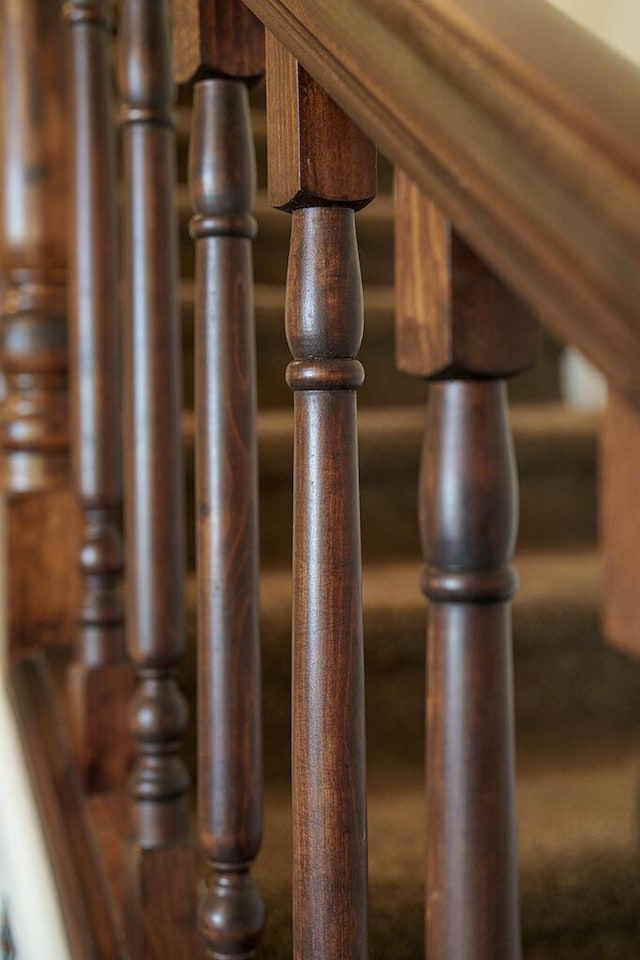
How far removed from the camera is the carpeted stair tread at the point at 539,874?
102cm

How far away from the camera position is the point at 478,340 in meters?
0.53

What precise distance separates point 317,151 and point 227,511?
11.3 inches

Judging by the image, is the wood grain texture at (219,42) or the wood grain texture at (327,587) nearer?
the wood grain texture at (327,587)

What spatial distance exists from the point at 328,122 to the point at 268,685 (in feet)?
2.62

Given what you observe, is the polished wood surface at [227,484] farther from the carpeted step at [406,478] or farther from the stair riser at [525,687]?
the carpeted step at [406,478]

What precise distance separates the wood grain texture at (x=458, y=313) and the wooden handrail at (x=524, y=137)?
0.12 ft

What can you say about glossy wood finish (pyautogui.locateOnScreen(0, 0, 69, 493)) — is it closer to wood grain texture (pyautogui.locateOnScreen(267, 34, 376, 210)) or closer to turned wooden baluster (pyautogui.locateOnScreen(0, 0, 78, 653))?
turned wooden baluster (pyautogui.locateOnScreen(0, 0, 78, 653))

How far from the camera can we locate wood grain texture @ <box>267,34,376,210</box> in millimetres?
624

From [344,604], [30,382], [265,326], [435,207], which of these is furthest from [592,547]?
[435,207]

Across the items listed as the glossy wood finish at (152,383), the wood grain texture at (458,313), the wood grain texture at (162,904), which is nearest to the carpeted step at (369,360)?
the glossy wood finish at (152,383)

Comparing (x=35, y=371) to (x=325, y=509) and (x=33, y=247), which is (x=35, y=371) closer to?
(x=33, y=247)

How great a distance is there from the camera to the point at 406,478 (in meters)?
1.64

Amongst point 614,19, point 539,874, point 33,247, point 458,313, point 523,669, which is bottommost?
A: point 539,874

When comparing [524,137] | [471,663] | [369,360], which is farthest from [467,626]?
[369,360]
